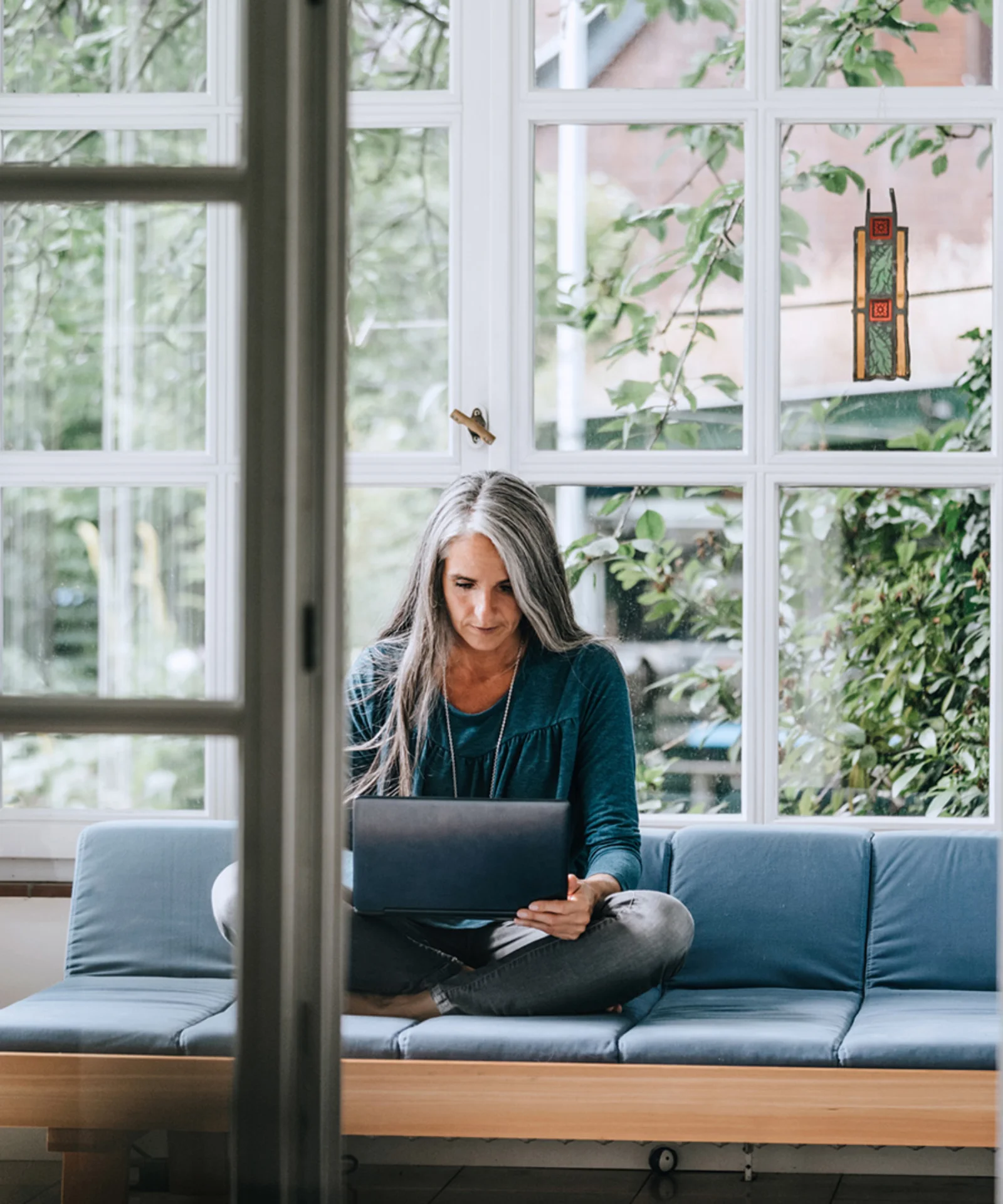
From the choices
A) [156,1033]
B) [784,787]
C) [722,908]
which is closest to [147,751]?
[156,1033]

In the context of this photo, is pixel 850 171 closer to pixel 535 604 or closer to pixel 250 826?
pixel 535 604

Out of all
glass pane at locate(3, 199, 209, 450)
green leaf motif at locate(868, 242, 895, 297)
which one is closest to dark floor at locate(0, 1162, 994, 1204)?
green leaf motif at locate(868, 242, 895, 297)

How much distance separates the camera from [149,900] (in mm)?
1405

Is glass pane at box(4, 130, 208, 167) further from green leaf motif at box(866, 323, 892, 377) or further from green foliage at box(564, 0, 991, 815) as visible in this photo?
green leaf motif at box(866, 323, 892, 377)

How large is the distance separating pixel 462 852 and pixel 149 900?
4.32ft

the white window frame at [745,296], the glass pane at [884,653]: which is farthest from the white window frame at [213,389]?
the glass pane at [884,653]

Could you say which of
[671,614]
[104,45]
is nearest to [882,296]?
[671,614]

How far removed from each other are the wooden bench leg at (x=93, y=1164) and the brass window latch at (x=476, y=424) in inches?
→ 88.0

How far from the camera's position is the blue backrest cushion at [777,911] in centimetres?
307

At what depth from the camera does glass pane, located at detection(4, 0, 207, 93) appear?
4.27 ft

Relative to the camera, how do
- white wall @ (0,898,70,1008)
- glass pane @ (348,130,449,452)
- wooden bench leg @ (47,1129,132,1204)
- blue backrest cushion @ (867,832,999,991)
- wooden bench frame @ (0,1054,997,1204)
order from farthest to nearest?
glass pane @ (348,130,449,452) → blue backrest cushion @ (867,832,999,991) → wooden bench frame @ (0,1054,997,1204) → white wall @ (0,898,70,1008) → wooden bench leg @ (47,1129,132,1204)

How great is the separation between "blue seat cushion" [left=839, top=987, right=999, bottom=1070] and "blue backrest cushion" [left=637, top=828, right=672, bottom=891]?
51 centimetres

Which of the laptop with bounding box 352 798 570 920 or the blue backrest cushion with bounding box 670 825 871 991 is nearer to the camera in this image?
the laptop with bounding box 352 798 570 920

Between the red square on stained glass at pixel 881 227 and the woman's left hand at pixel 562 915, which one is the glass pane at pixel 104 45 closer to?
the woman's left hand at pixel 562 915
